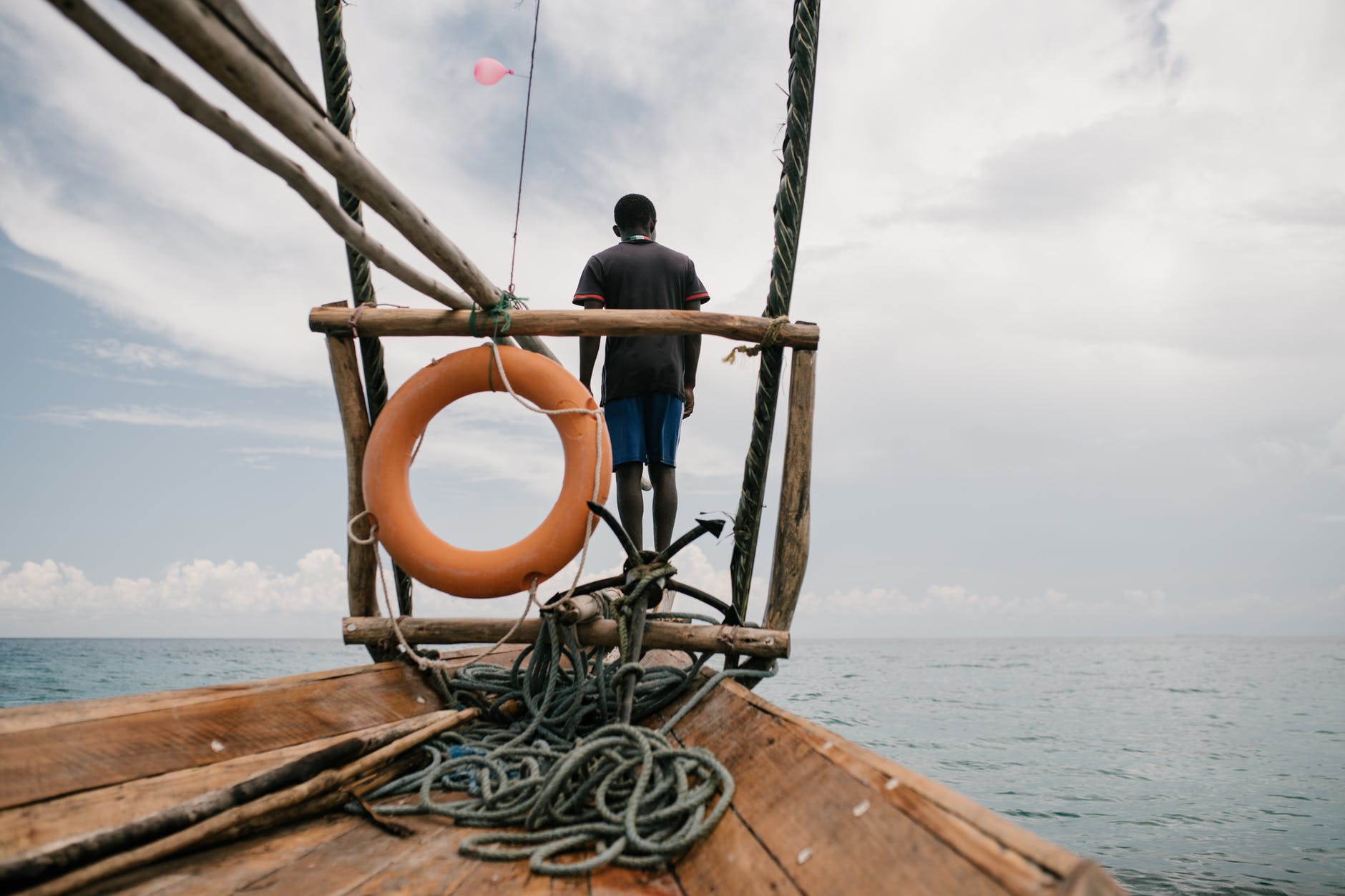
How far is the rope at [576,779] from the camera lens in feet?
4.15

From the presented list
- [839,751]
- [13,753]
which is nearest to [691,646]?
[839,751]

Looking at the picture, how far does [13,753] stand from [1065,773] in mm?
6908

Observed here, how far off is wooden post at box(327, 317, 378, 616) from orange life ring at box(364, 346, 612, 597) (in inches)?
5.9

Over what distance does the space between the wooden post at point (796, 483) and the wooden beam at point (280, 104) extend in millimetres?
1130

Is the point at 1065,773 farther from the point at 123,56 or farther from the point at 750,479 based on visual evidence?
the point at 123,56

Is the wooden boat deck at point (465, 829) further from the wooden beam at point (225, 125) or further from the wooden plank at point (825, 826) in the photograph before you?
the wooden beam at point (225, 125)

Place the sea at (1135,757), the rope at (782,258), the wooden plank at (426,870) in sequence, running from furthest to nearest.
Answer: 1. the sea at (1135,757)
2. the rope at (782,258)
3. the wooden plank at (426,870)

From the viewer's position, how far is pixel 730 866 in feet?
3.73

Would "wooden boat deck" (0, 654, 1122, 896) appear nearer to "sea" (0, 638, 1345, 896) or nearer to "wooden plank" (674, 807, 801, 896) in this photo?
"wooden plank" (674, 807, 801, 896)

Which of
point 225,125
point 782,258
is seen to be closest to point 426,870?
point 225,125

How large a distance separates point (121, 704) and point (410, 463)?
1.13 meters

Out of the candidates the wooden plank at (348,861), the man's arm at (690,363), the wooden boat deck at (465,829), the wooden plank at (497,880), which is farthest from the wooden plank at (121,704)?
the man's arm at (690,363)

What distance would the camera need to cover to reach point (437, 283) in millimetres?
2348

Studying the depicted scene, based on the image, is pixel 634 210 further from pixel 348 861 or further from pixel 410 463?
pixel 348 861
